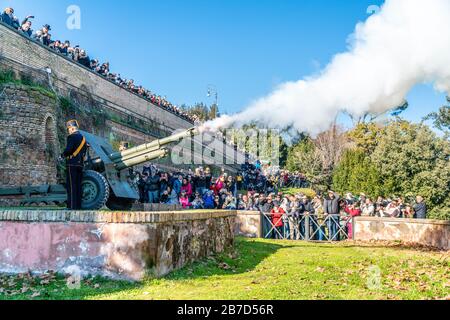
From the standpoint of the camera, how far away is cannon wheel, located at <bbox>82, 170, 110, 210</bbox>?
419 inches

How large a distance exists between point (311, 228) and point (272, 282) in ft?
37.0

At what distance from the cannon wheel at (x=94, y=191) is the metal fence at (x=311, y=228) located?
961cm

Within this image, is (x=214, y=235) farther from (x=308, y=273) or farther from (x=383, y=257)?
(x=383, y=257)

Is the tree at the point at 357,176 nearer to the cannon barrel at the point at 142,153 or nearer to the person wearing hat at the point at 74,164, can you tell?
the cannon barrel at the point at 142,153

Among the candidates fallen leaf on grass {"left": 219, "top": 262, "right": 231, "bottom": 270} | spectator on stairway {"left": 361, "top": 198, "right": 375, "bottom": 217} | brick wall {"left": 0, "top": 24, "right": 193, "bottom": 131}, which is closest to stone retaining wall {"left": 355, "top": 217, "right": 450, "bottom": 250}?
spectator on stairway {"left": 361, "top": 198, "right": 375, "bottom": 217}

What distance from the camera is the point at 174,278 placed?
27.3ft

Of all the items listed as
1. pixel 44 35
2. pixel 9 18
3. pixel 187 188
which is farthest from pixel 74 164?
pixel 44 35

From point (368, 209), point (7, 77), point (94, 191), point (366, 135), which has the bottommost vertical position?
point (368, 209)

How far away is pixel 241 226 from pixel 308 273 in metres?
10.3

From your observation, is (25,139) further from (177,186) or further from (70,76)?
(70,76)

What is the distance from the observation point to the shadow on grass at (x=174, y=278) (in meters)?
7.04

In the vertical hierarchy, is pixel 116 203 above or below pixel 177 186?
below
